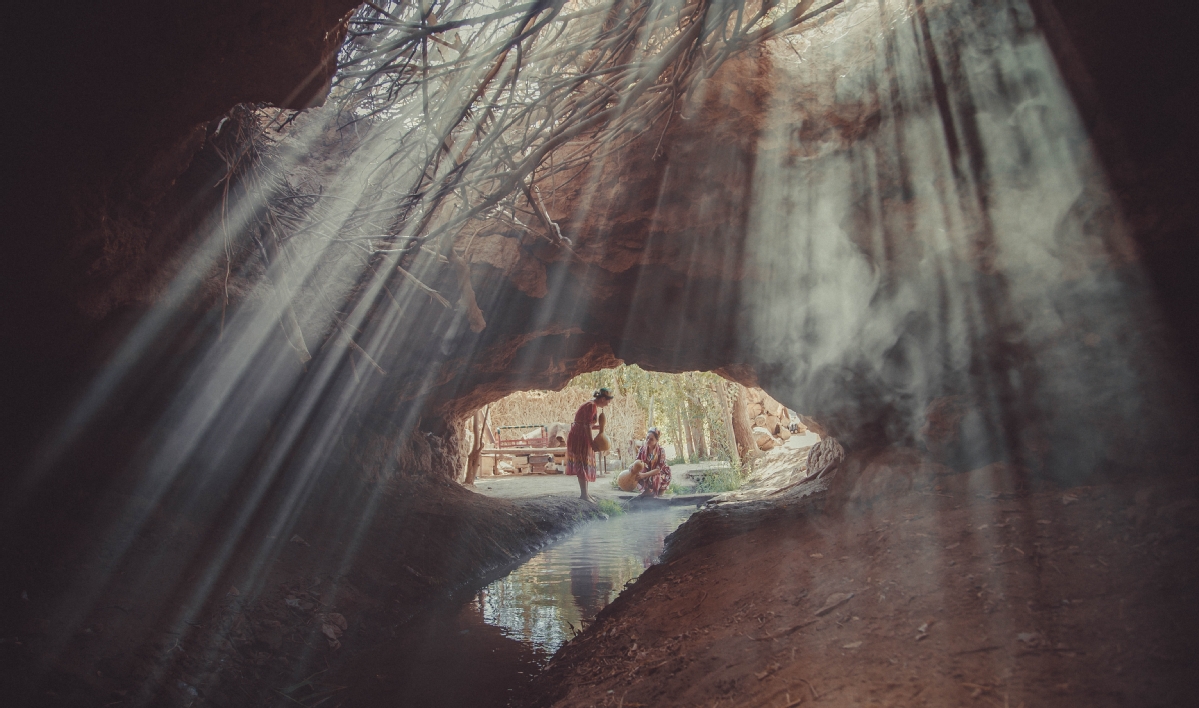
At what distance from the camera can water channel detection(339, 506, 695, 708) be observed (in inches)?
131

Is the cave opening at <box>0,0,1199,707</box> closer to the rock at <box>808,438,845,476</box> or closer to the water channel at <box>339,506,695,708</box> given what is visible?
the water channel at <box>339,506,695,708</box>

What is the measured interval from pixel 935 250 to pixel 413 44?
335 cm

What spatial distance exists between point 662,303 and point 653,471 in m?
6.82

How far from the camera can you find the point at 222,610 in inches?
142

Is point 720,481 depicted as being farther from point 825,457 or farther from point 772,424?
point 772,424

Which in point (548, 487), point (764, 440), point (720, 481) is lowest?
point (720, 481)

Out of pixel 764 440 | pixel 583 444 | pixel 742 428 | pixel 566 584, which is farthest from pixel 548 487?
pixel 764 440

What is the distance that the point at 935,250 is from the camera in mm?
3496

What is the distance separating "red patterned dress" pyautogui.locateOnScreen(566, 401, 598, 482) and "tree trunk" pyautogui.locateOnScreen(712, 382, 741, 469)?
13.5 ft

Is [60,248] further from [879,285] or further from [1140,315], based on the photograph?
[1140,315]

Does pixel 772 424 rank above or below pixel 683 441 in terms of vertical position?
above

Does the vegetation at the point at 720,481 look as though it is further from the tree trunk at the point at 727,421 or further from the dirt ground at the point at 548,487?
the tree trunk at the point at 727,421

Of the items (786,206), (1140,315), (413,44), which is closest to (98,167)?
(413,44)

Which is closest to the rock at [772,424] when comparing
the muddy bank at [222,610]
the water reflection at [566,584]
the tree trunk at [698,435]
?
the tree trunk at [698,435]
